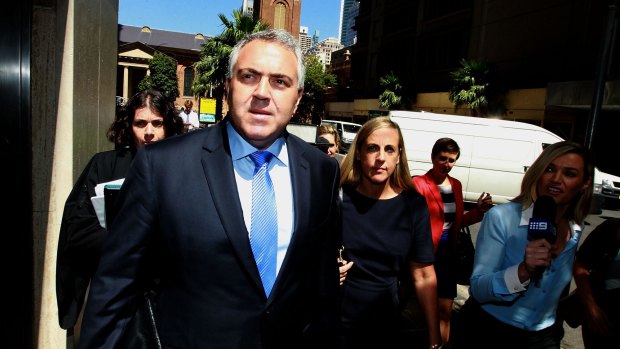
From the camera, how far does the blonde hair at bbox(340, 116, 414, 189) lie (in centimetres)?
282

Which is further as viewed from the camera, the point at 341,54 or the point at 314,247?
the point at 341,54

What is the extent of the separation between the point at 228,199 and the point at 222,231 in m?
0.11

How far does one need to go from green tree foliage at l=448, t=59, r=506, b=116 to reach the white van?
13853 mm

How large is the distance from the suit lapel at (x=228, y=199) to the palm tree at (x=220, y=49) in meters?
33.1

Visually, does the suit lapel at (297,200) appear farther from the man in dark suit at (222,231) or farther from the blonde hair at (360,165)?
the blonde hair at (360,165)

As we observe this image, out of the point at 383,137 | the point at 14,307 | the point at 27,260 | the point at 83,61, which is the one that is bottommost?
the point at 14,307

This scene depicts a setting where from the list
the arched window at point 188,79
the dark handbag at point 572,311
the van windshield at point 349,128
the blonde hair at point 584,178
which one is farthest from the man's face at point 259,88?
the arched window at point 188,79

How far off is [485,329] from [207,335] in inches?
61.6

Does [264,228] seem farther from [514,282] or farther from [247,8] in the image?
[247,8]

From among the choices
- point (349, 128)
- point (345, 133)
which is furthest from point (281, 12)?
point (345, 133)

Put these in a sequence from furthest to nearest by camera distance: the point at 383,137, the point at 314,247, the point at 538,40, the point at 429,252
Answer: the point at 538,40
the point at 383,137
the point at 429,252
the point at 314,247

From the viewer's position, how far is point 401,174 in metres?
2.83

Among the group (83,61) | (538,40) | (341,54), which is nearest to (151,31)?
(341,54)

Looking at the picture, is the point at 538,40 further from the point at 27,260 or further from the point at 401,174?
the point at 27,260
